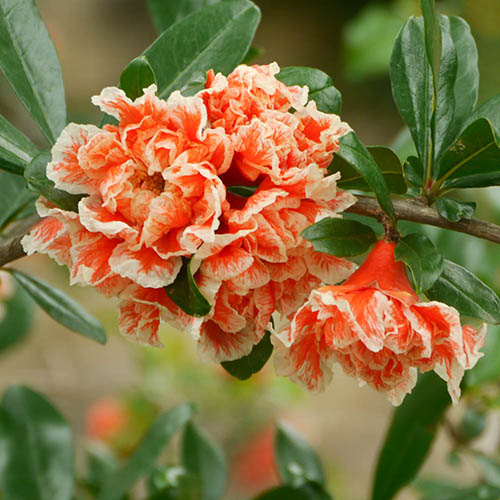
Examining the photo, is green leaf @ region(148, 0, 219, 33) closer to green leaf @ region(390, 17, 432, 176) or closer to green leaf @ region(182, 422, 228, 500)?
green leaf @ region(390, 17, 432, 176)

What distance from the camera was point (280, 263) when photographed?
1.57ft

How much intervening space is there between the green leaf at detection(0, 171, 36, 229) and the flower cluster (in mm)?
273

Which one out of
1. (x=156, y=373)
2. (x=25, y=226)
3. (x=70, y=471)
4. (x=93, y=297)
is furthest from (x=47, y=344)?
(x=25, y=226)

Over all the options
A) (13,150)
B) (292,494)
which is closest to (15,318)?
(292,494)

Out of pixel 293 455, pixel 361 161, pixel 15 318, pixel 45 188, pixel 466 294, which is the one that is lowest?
pixel 293 455

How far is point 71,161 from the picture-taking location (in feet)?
1.54

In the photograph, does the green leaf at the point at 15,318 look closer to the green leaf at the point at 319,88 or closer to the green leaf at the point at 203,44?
the green leaf at the point at 203,44

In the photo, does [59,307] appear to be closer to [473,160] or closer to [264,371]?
[473,160]

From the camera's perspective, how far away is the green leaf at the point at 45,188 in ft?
1.57

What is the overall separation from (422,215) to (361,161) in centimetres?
8

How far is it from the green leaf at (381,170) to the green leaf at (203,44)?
16 cm

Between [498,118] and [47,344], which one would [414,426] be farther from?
[47,344]

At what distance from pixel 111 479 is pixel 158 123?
1.80 feet

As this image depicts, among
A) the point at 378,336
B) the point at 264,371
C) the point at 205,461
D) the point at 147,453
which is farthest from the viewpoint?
the point at 264,371
